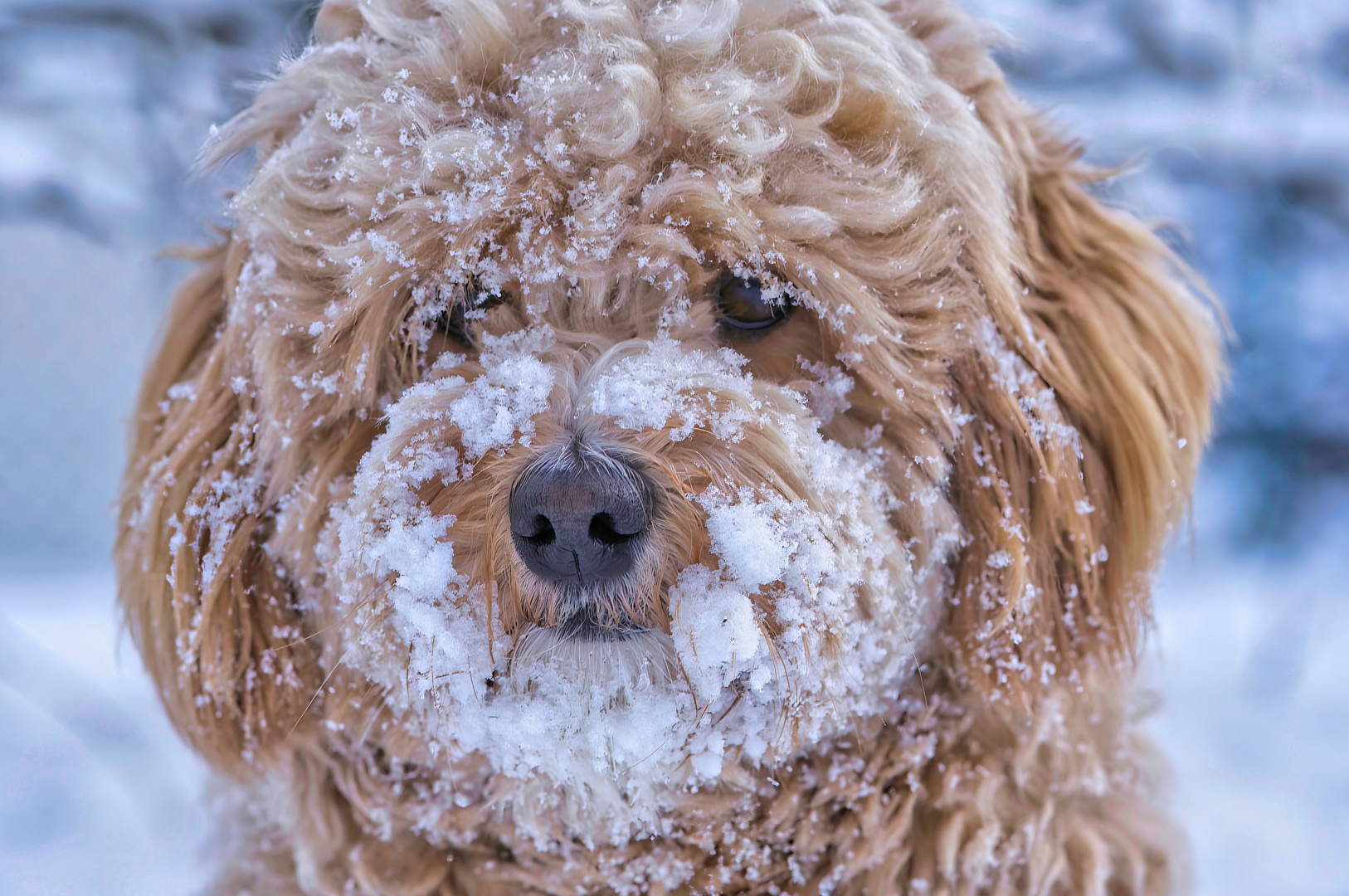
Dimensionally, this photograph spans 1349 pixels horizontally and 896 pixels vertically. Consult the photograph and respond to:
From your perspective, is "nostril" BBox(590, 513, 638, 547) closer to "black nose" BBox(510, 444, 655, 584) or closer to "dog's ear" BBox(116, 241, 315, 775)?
"black nose" BBox(510, 444, 655, 584)

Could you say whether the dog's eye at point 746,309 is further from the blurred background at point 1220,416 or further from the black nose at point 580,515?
the blurred background at point 1220,416

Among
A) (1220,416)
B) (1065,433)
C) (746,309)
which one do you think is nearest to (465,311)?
(746,309)

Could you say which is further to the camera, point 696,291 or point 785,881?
point 785,881

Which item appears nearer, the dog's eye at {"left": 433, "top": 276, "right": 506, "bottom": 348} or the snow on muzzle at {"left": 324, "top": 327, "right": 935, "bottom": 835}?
the snow on muzzle at {"left": 324, "top": 327, "right": 935, "bottom": 835}

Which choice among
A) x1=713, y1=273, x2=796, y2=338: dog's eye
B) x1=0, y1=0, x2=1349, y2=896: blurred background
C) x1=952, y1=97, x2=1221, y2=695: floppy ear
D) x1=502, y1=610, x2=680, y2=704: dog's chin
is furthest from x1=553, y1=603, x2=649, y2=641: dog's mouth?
x1=0, y1=0, x2=1349, y2=896: blurred background

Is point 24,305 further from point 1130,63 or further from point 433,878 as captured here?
point 1130,63

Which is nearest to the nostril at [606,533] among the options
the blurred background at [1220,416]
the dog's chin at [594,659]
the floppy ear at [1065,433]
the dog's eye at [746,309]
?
the dog's chin at [594,659]

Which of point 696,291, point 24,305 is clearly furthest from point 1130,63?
point 24,305
